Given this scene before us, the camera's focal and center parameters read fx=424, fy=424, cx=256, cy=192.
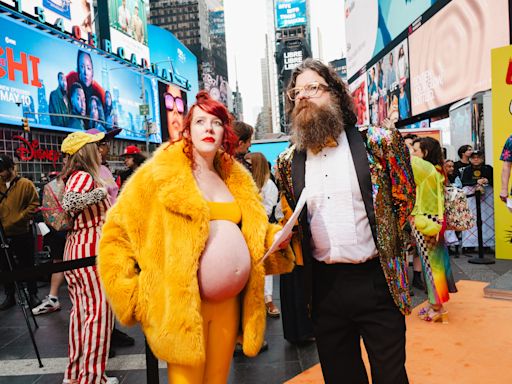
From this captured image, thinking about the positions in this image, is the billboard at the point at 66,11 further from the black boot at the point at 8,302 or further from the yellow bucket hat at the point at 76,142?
the yellow bucket hat at the point at 76,142

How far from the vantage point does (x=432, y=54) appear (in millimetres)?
17984

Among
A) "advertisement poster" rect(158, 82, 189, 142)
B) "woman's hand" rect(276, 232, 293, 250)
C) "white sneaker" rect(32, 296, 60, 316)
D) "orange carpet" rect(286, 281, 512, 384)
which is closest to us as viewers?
"woman's hand" rect(276, 232, 293, 250)

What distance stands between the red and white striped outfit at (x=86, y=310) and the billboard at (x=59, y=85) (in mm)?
16408

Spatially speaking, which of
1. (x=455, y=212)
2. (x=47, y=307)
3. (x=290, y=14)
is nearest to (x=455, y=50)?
(x=455, y=212)

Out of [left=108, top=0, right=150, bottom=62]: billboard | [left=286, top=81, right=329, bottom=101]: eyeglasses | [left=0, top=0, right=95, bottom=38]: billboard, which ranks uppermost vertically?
[left=108, top=0, right=150, bottom=62]: billboard

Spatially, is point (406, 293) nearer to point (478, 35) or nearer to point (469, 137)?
point (469, 137)

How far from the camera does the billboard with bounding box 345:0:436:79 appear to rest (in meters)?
21.4

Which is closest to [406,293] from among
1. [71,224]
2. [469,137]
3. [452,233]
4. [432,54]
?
[71,224]

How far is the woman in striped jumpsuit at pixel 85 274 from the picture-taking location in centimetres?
308

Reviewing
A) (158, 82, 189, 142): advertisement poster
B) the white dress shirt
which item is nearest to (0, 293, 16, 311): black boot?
the white dress shirt

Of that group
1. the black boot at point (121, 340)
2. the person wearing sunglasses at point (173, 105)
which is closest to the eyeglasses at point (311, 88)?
the black boot at point (121, 340)

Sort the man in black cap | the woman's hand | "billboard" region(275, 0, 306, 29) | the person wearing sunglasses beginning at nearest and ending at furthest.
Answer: the woman's hand < the man in black cap < the person wearing sunglasses < "billboard" region(275, 0, 306, 29)

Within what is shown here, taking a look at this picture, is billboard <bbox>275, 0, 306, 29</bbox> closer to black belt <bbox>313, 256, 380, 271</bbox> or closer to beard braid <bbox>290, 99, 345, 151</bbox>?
beard braid <bbox>290, 99, 345, 151</bbox>

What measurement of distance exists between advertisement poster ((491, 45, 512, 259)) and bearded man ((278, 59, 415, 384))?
17.5ft
